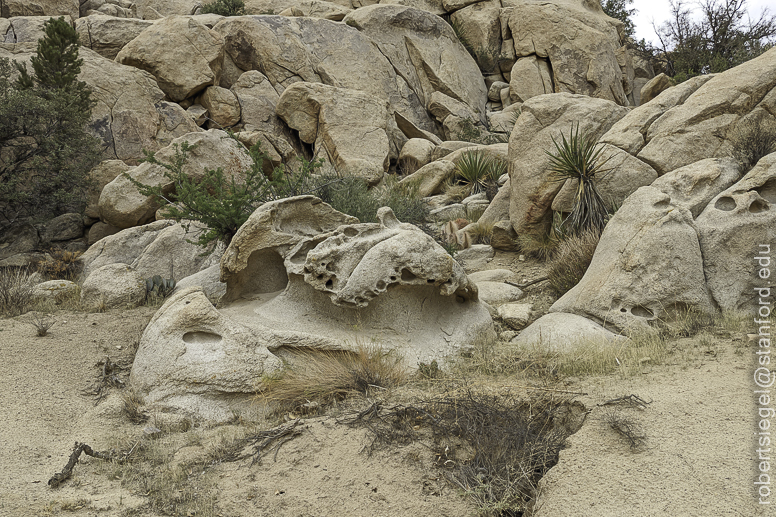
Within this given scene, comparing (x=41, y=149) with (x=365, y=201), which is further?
(x=41, y=149)

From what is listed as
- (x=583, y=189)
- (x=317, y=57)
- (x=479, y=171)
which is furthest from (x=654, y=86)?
(x=317, y=57)

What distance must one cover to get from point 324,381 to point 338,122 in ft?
41.7

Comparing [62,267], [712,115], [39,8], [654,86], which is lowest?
[62,267]

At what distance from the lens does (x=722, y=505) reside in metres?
3.06

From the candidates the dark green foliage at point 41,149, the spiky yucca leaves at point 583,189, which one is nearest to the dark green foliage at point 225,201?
the dark green foliage at point 41,149

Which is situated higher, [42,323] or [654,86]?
[654,86]

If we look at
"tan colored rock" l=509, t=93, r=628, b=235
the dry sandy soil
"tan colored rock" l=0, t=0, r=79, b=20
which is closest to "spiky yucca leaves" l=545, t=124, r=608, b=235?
"tan colored rock" l=509, t=93, r=628, b=235

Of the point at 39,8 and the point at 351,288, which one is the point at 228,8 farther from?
the point at 351,288

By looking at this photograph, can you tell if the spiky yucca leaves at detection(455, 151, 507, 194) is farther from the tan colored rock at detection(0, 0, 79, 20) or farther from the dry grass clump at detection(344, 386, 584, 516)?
A: the tan colored rock at detection(0, 0, 79, 20)

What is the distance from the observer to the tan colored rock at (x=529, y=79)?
900 inches

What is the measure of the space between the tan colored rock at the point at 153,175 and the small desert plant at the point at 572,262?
7.16 meters

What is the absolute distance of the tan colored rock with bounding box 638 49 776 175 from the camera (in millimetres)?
8680

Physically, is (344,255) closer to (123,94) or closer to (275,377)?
(275,377)

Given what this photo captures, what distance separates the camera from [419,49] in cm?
2173
